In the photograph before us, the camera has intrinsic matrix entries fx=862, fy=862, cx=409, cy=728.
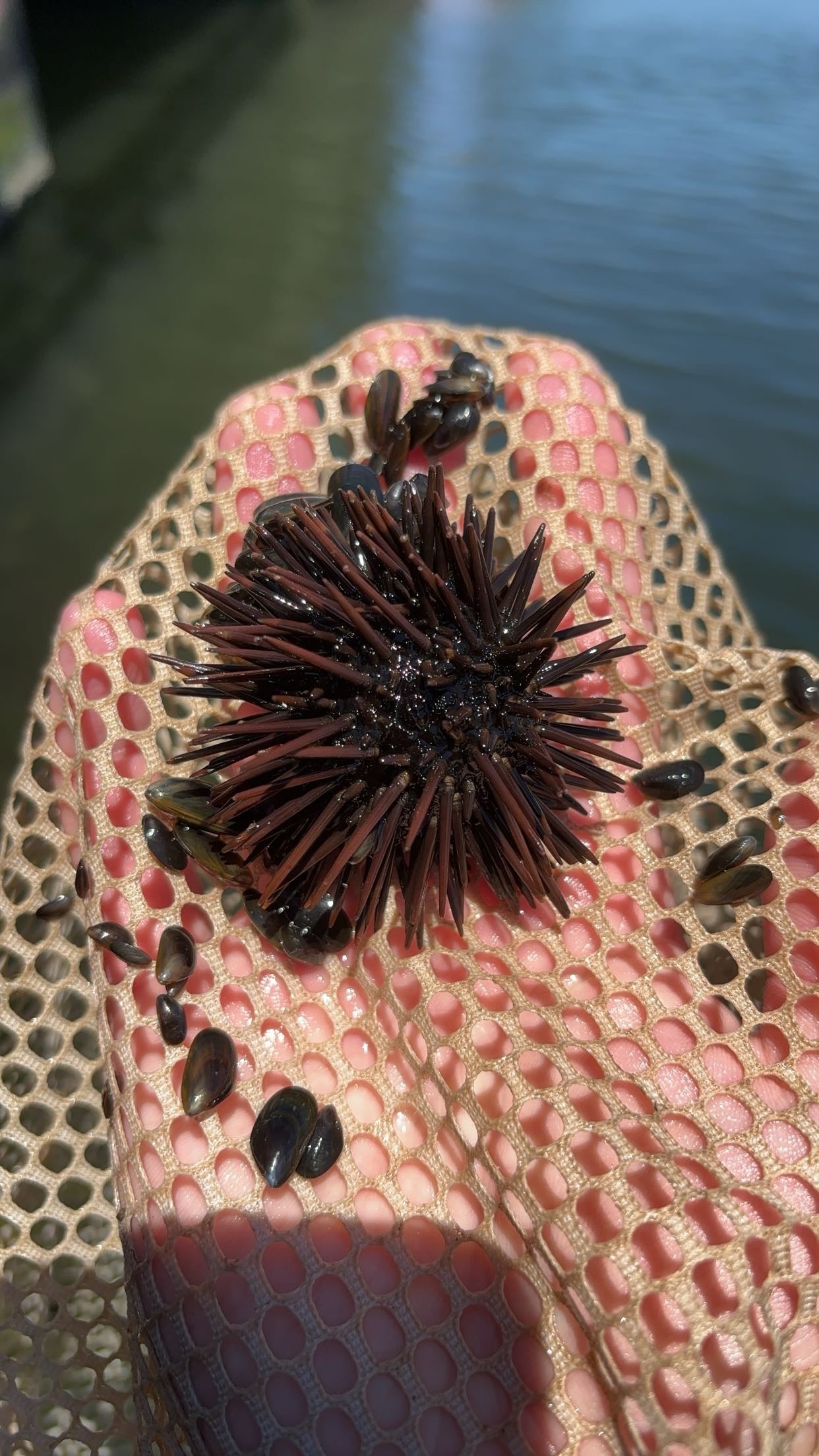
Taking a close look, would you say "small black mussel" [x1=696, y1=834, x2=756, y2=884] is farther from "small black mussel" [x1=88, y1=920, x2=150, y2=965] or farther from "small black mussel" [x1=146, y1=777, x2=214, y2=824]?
"small black mussel" [x1=88, y1=920, x2=150, y2=965]

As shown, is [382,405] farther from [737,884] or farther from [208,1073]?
[208,1073]

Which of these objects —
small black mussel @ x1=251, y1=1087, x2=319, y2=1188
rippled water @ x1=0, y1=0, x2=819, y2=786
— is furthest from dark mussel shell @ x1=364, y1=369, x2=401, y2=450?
rippled water @ x1=0, y1=0, x2=819, y2=786

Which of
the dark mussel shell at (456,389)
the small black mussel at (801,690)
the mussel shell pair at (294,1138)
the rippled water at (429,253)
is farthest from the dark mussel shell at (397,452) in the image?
the rippled water at (429,253)

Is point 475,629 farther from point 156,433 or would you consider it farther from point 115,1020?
point 156,433

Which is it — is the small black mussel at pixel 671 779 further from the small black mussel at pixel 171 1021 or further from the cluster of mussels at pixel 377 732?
the small black mussel at pixel 171 1021

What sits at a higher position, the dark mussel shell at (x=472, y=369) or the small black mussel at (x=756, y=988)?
the dark mussel shell at (x=472, y=369)

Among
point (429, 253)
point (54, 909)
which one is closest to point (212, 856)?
point (54, 909)
